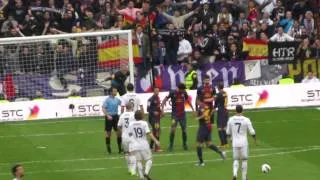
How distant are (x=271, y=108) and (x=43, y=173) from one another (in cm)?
1507

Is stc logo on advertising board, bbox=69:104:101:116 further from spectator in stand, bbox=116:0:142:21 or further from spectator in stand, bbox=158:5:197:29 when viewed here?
spectator in stand, bbox=158:5:197:29

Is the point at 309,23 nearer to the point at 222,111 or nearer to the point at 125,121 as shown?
the point at 222,111

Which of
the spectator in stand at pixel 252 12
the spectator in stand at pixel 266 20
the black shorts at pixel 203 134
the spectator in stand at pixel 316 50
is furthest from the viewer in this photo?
the spectator in stand at pixel 252 12

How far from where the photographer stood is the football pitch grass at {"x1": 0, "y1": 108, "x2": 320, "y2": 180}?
91.1 ft

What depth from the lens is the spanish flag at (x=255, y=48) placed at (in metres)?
42.2

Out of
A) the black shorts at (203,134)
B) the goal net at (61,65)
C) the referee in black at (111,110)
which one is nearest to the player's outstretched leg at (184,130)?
the referee in black at (111,110)

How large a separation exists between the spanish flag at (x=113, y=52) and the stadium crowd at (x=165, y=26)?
40cm

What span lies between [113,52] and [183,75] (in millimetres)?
3491

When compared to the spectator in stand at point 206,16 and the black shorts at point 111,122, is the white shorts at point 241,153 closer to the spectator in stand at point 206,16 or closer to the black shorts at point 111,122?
the black shorts at point 111,122

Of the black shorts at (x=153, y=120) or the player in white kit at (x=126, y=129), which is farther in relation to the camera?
the black shorts at (x=153, y=120)

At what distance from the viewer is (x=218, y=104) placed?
31422 millimetres

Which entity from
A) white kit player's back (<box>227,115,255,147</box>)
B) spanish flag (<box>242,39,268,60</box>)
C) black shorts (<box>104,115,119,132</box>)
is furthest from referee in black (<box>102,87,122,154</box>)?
spanish flag (<box>242,39,268,60</box>)

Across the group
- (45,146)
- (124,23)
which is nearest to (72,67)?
(124,23)

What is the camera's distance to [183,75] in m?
41.1
